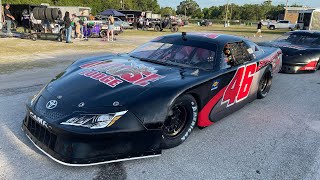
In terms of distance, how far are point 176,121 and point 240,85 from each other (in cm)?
152

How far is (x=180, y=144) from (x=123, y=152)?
91cm

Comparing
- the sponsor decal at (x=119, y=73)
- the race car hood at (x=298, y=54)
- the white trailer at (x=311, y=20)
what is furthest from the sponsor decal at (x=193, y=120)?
the white trailer at (x=311, y=20)

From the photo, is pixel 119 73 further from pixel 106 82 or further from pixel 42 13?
pixel 42 13

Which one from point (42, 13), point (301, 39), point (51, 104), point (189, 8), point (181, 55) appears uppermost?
point (189, 8)

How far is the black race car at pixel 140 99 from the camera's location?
2.71 metres

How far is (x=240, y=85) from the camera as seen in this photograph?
14.4 ft

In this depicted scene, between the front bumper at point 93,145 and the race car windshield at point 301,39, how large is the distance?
8.08 m

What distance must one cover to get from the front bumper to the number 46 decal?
159cm

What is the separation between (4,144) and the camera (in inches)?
128

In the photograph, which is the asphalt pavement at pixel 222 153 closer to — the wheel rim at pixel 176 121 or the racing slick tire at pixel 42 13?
the wheel rim at pixel 176 121

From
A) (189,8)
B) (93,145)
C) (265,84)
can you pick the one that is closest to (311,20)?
(265,84)

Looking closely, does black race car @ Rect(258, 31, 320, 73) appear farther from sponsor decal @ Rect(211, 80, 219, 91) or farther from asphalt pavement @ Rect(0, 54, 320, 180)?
sponsor decal @ Rect(211, 80, 219, 91)

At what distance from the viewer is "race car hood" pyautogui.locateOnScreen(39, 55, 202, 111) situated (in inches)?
116

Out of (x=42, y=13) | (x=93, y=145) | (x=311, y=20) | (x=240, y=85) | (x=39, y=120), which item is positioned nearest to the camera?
(x=93, y=145)
